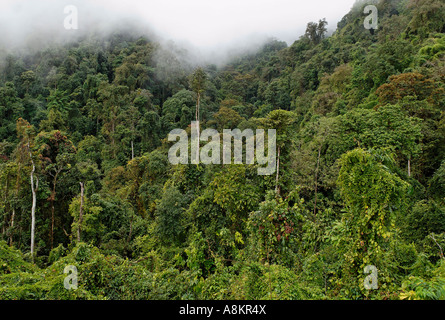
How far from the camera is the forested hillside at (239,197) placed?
13.8 ft

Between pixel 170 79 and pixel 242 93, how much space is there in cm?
1135

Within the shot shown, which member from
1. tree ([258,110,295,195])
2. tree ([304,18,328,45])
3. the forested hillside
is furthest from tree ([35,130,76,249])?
tree ([304,18,328,45])

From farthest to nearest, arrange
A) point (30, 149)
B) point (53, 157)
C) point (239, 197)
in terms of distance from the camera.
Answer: point (53, 157)
point (30, 149)
point (239, 197)

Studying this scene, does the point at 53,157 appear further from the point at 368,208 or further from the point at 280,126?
A: the point at 368,208

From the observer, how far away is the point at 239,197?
750cm

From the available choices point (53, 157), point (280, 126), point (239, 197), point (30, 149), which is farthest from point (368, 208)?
point (53, 157)

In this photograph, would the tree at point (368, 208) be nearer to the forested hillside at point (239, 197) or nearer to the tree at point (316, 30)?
the forested hillside at point (239, 197)

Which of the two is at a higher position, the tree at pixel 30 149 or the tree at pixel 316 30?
the tree at pixel 316 30

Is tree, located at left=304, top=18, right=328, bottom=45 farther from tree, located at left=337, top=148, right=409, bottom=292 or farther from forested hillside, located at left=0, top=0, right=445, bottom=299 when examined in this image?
tree, located at left=337, top=148, right=409, bottom=292

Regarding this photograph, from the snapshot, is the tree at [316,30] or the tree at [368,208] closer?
the tree at [368,208]

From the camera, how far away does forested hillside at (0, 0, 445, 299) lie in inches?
165

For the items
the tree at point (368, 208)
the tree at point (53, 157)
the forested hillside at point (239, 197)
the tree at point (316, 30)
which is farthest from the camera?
the tree at point (316, 30)

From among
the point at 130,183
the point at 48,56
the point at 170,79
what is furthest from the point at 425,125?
the point at 48,56

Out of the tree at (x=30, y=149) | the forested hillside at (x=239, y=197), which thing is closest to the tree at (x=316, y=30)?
the forested hillside at (x=239, y=197)
